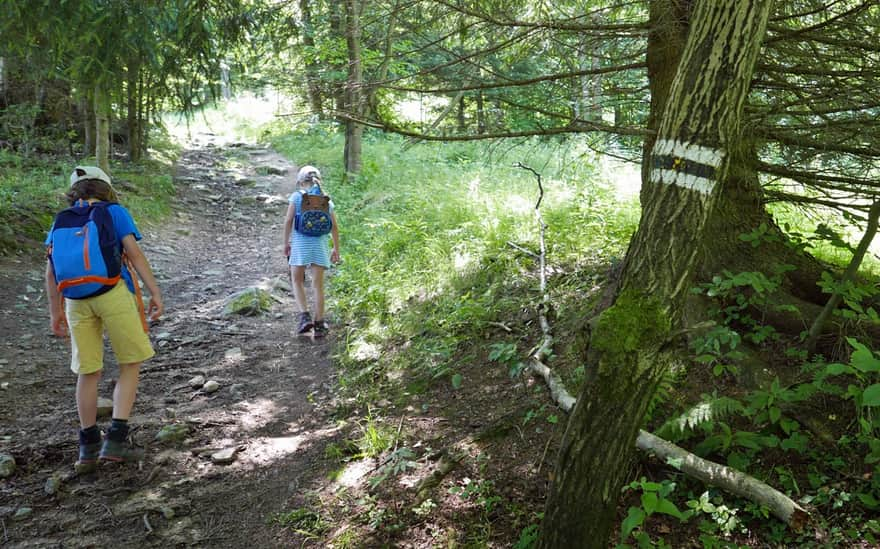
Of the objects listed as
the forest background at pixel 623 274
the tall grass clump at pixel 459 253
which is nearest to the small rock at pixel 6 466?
the forest background at pixel 623 274

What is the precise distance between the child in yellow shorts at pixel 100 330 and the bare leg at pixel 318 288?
8.96 ft

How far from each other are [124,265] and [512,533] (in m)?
3.34

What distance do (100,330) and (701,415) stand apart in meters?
4.14

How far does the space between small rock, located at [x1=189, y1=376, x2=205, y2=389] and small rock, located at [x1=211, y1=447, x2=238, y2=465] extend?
1401 mm

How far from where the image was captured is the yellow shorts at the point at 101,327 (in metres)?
4.21

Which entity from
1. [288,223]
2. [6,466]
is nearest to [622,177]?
[288,223]

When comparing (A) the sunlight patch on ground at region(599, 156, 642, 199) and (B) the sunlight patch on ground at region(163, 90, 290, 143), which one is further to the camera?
(B) the sunlight patch on ground at region(163, 90, 290, 143)

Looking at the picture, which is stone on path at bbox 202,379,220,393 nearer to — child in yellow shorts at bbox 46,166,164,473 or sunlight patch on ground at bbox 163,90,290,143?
child in yellow shorts at bbox 46,166,164,473

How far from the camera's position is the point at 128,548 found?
3443mm

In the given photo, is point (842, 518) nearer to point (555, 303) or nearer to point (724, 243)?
point (724, 243)

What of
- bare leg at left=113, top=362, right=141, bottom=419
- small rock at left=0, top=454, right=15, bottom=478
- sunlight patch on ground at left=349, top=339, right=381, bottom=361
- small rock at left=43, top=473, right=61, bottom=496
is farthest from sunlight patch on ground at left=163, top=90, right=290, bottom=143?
small rock at left=43, top=473, right=61, bottom=496

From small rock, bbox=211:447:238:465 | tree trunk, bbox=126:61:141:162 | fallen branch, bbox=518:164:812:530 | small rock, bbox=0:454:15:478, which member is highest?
tree trunk, bbox=126:61:141:162

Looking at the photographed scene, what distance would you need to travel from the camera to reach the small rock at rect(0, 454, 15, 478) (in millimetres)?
4012

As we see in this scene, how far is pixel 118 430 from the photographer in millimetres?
4270
